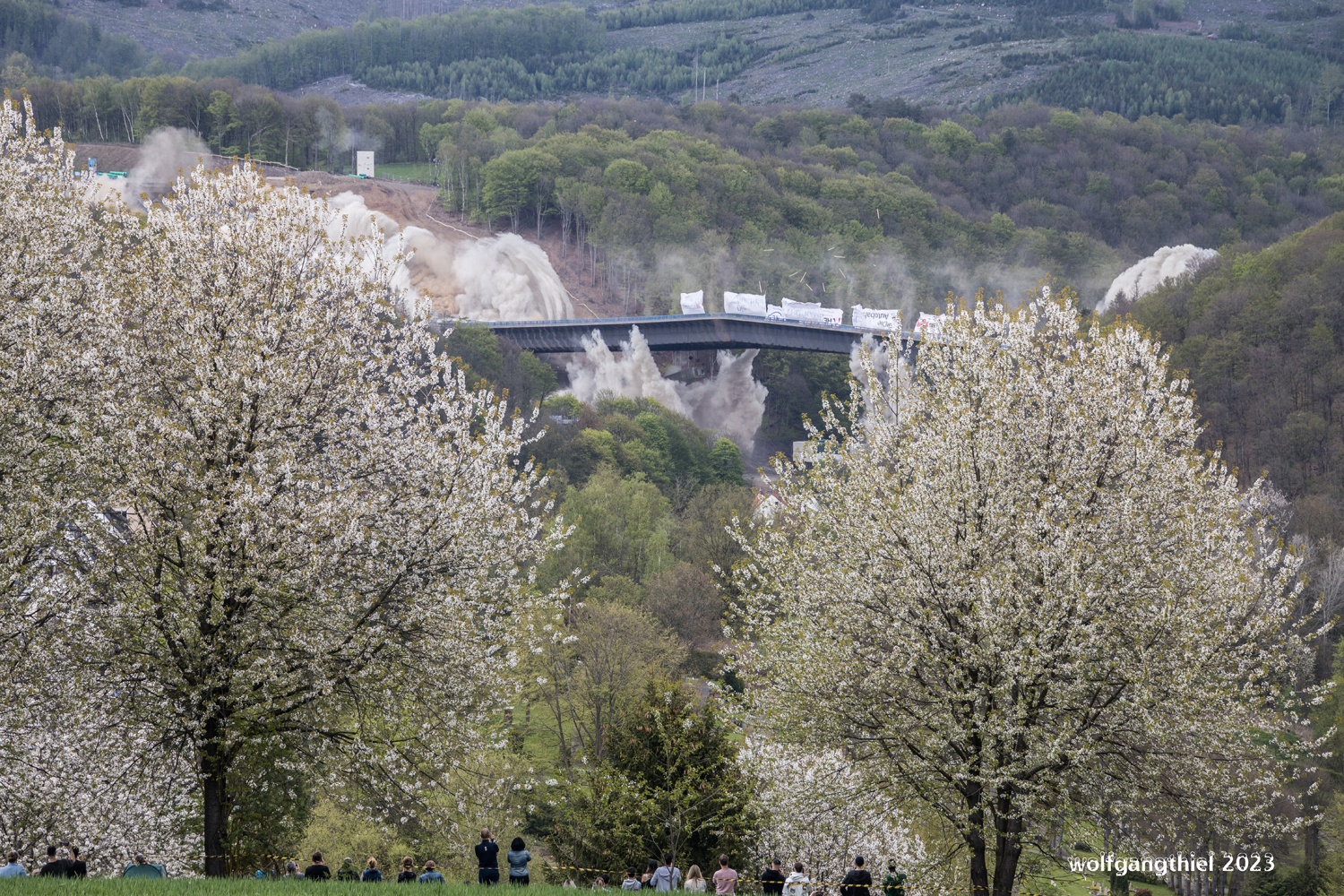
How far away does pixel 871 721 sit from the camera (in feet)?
80.7

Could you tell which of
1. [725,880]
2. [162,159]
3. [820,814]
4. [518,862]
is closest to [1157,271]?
[162,159]

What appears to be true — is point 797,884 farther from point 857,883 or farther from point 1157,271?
point 1157,271

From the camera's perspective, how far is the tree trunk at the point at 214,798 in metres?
22.7

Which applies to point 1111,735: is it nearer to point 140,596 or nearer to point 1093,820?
point 1093,820

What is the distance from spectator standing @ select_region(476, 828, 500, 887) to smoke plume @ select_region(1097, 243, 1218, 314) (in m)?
137

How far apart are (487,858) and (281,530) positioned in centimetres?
618

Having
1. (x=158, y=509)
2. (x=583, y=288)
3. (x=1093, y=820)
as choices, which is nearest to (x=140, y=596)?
(x=158, y=509)

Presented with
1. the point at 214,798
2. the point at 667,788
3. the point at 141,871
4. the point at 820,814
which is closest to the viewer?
the point at 141,871

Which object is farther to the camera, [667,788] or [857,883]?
[667,788]

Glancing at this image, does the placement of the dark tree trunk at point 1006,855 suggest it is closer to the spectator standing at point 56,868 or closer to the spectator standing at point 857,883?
the spectator standing at point 857,883

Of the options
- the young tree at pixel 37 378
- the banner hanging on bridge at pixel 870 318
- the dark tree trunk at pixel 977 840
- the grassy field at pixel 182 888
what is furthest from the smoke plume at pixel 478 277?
the grassy field at pixel 182 888

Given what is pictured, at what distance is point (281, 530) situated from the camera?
2166 centimetres

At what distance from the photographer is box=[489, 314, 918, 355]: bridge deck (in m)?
138

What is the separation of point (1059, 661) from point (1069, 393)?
5399mm
